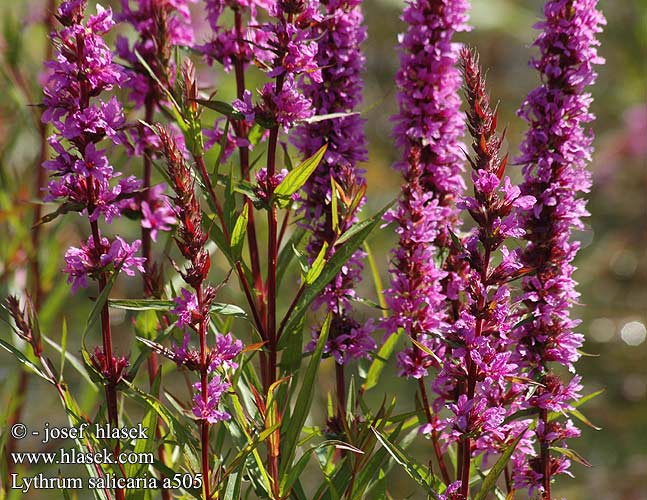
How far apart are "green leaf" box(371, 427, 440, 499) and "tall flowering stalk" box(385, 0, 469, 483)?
5 cm

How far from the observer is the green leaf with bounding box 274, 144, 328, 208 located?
0.64 m

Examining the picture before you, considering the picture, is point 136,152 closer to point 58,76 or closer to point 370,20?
point 58,76

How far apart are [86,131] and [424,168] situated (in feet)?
0.98

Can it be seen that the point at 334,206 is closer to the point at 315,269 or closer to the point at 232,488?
the point at 315,269

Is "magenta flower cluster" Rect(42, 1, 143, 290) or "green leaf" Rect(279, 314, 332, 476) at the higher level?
"magenta flower cluster" Rect(42, 1, 143, 290)

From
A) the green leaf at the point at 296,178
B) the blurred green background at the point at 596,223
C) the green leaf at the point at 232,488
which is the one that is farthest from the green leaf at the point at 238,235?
the blurred green background at the point at 596,223

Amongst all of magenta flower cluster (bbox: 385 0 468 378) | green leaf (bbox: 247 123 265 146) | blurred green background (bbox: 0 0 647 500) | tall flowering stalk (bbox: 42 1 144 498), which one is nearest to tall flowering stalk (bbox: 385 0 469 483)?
magenta flower cluster (bbox: 385 0 468 378)

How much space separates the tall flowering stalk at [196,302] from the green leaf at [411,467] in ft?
0.40

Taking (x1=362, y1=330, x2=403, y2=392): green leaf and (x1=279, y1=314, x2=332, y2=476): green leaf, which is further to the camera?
(x1=362, y1=330, x2=403, y2=392): green leaf

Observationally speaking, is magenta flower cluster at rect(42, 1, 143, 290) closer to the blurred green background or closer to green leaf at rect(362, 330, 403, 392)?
green leaf at rect(362, 330, 403, 392)

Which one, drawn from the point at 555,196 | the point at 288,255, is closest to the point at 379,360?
the point at 288,255

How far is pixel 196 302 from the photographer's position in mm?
616

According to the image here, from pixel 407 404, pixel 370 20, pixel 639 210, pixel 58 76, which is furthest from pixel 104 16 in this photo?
A: pixel 370 20

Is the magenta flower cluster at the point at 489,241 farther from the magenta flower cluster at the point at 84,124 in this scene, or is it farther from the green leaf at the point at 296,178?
the magenta flower cluster at the point at 84,124
